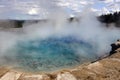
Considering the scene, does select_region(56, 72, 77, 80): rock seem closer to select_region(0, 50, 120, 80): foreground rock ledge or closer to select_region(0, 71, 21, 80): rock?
select_region(0, 50, 120, 80): foreground rock ledge

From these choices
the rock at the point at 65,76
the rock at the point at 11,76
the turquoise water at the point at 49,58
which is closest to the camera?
the rock at the point at 65,76

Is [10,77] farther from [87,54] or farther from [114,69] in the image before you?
[87,54]

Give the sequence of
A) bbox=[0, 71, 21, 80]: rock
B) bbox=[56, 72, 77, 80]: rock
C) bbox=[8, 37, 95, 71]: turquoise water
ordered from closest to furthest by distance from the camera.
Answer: bbox=[56, 72, 77, 80]: rock, bbox=[0, 71, 21, 80]: rock, bbox=[8, 37, 95, 71]: turquoise water

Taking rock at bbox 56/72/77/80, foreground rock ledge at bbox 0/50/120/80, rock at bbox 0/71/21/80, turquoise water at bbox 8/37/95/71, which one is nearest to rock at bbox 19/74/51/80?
foreground rock ledge at bbox 0/50/120/80

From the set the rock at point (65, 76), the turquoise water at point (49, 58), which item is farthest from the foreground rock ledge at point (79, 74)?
the turquoise water at point (49, 58)

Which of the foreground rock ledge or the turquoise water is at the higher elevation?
the foreground rock ledge

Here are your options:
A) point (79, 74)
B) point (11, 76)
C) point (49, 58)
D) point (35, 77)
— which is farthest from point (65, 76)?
point (49, 58)

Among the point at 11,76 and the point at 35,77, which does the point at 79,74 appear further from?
the point at 11,76

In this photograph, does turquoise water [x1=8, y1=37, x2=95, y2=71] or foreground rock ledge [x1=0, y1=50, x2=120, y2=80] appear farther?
turquoise water [x1=8, y1=37, x2=95, y2=71]

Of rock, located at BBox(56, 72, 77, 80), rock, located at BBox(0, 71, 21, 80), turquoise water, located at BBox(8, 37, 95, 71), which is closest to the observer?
rock, located at BBox(56, 72, 77, 80)

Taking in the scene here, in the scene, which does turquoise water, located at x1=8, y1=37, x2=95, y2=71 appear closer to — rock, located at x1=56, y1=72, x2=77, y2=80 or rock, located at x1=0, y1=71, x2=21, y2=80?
rock, located at x1=0, y1=71, x2=21, y2=80

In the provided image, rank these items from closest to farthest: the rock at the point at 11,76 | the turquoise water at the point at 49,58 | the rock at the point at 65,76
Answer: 1. the rock at the point at 65,76
2. the rock at the point at 11,76
3. the turquoise water at the point at 49,58

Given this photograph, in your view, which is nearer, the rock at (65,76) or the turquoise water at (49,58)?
the rock at (65,76)

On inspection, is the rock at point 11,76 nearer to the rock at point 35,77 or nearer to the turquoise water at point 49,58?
the rock at point 35,77
